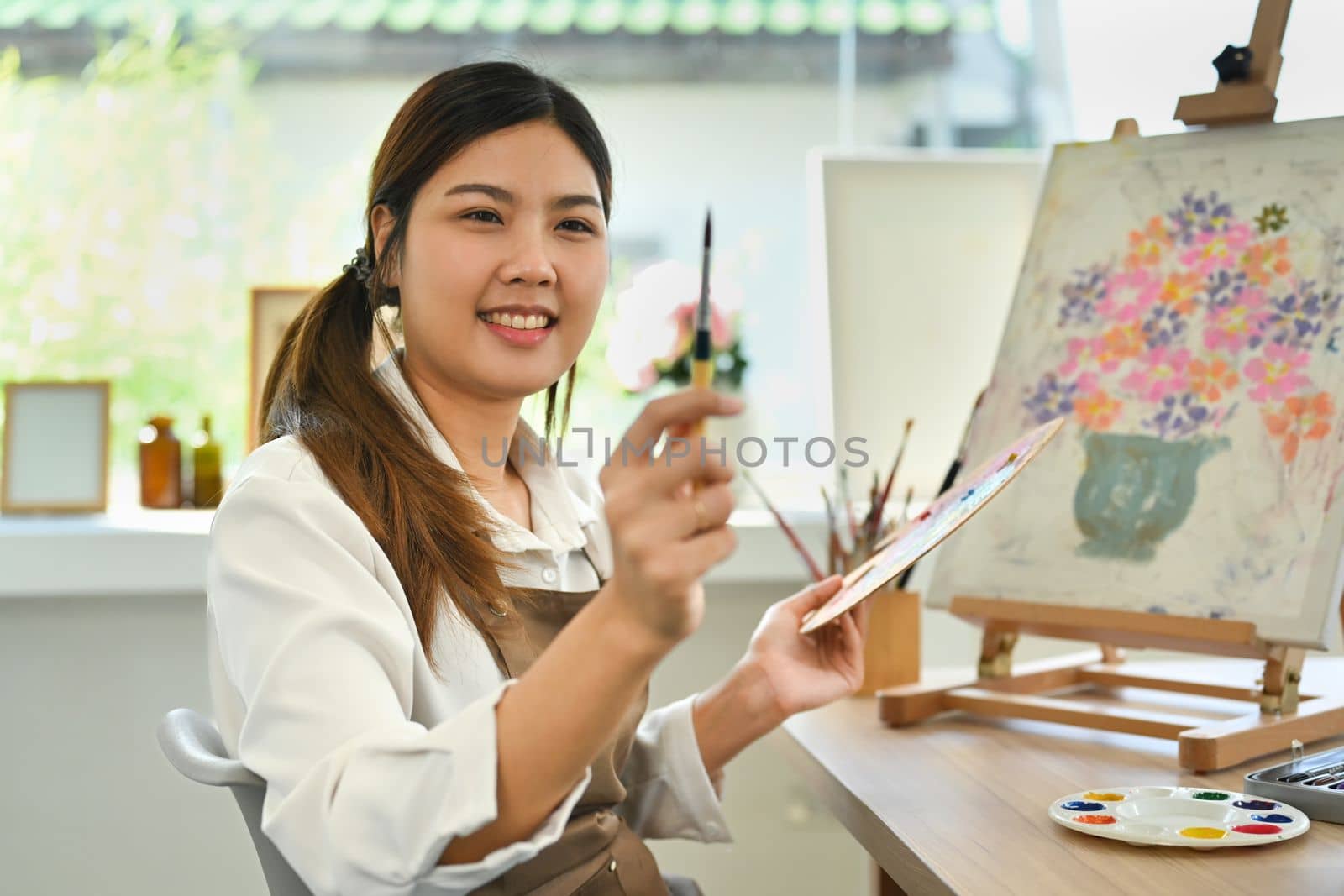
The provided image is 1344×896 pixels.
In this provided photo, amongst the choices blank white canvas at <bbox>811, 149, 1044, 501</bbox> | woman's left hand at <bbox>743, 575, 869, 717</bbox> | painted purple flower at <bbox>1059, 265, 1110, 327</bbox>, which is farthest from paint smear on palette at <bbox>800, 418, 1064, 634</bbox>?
blank white canvas at <bbox>811, 149, 1044, 501</bbox>

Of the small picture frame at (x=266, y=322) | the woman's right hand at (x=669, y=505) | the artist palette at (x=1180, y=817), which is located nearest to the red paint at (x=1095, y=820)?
the artist palette at (x=1180, y=817)

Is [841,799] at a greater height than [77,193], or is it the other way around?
[77,193]

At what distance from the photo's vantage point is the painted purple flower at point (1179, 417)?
1.55 metres

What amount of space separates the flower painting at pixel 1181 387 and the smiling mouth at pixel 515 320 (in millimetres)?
663

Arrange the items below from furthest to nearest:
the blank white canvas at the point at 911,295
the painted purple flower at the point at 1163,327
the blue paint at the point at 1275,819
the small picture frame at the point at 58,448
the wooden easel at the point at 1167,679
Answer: the blank white canvas at the point at 911,295 → the small picture frame at the point at 58,448 → the painted purple flower at the point at 1163,327 → the wooden easel at the point at 1167,679 → the blue paint at the point at 1275,819

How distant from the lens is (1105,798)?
1184 millimetres

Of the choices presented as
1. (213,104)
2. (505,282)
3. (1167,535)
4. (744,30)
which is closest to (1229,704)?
(1167,535)

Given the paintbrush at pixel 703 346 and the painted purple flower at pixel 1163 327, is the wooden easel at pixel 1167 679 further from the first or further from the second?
the paintbrush at pixel 703 346

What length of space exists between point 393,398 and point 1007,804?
0.70 meters

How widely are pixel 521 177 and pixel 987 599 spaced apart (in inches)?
30.1

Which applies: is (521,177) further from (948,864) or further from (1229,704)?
(1229,704)

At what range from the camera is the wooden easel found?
1387mm

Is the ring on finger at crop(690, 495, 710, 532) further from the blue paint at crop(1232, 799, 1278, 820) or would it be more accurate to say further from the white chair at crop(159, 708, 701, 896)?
the blue paint at crop(1232, 799, 1278, 820)

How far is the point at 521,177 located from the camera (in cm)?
127
